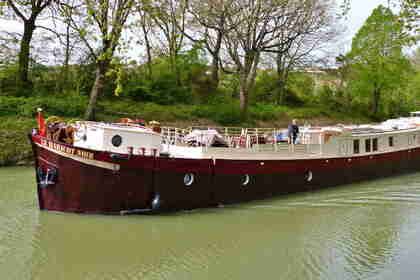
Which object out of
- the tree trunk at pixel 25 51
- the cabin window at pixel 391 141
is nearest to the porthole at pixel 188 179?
the cabin window at pixel 391 141

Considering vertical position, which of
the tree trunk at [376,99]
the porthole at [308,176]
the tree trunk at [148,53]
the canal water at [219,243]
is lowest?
the canal water at [219,243]

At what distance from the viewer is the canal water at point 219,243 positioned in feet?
28.2

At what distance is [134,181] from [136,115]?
1663 cm

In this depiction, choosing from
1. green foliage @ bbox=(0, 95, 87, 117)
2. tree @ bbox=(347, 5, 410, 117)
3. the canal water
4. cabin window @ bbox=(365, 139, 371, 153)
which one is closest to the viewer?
the canal water

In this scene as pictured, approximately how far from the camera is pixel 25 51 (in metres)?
26.2

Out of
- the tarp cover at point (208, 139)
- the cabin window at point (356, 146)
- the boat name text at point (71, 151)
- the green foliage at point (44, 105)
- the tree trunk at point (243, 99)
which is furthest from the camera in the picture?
the tree trunk at point (243, 99)

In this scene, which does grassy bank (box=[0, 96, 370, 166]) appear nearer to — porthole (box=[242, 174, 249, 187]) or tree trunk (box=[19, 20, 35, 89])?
tree trunk (box=[19, 20, 35, 89])

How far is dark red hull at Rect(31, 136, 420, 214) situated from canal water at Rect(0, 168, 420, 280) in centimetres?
39

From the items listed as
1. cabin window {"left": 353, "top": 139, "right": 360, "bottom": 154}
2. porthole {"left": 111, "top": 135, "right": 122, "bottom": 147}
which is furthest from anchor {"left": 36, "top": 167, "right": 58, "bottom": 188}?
cabin window {"left": 353, "top": 139, "right": 360, "bottom": 154}

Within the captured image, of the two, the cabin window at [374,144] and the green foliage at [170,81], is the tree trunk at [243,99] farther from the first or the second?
the cabin window at [374,144]

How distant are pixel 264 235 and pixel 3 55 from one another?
22530 millimetres

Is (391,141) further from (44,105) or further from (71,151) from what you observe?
(44,105)

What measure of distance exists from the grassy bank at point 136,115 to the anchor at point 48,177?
972 centimetres

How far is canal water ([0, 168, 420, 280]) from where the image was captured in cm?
859
